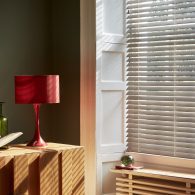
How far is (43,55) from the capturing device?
422 centimetres

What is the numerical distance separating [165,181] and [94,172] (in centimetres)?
59

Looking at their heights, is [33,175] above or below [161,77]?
below

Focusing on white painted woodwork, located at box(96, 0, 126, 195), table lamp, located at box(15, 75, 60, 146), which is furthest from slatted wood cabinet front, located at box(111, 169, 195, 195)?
table lamp, located at box(15, 75, 60, 146)

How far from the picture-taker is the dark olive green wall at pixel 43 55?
3.92 metres

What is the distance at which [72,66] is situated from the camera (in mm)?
4156

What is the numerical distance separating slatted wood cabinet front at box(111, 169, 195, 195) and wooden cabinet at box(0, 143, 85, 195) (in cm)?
51

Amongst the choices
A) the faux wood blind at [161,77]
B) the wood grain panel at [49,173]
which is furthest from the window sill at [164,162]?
the wood grain panel at [49,173]

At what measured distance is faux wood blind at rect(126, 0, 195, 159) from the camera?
12.6 feet

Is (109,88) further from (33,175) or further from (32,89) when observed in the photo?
(33,175)

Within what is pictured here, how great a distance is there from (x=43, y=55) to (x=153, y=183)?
4.75 ft

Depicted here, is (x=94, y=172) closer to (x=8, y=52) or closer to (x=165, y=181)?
(x=165, y=181)

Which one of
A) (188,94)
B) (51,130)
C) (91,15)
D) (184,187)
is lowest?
(184,187)

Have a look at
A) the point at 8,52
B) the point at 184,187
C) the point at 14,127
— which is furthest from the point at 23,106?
the point at 184,187

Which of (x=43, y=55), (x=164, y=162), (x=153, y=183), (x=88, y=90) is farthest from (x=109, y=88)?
(x=153, y=183)
